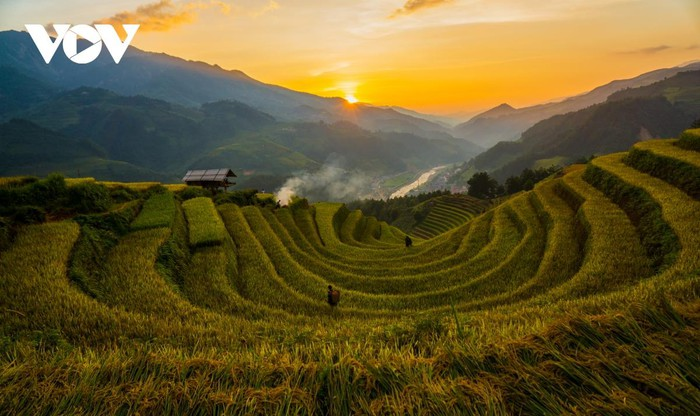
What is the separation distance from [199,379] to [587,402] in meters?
3.85

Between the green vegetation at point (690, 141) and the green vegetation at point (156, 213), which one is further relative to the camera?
the green vegetation at point (690, 141)

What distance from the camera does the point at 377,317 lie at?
1080cm

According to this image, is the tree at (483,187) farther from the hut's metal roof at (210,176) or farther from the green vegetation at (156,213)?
the green vegetation at (156,213)

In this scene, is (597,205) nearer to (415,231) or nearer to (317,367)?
(317,367)

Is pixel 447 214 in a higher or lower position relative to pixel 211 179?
lower

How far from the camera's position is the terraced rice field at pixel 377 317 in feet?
10.2

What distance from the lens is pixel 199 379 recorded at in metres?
3.50

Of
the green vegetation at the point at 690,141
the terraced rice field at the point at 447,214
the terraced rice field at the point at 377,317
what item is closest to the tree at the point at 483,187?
the terraced rice field at the point at 447,214

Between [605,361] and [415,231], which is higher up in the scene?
[605,361]

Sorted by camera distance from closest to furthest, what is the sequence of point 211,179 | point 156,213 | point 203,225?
point 156,213 → point 203,225 → point 211,179

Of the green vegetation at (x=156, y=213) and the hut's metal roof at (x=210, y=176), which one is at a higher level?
the hut's metal roof at (x=210, y=176)

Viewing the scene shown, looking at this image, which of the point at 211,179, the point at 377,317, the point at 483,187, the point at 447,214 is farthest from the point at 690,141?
the point at 483,187

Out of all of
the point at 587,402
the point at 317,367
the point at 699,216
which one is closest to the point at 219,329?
the point at 317,367

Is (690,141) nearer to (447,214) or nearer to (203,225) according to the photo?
(203,225)
